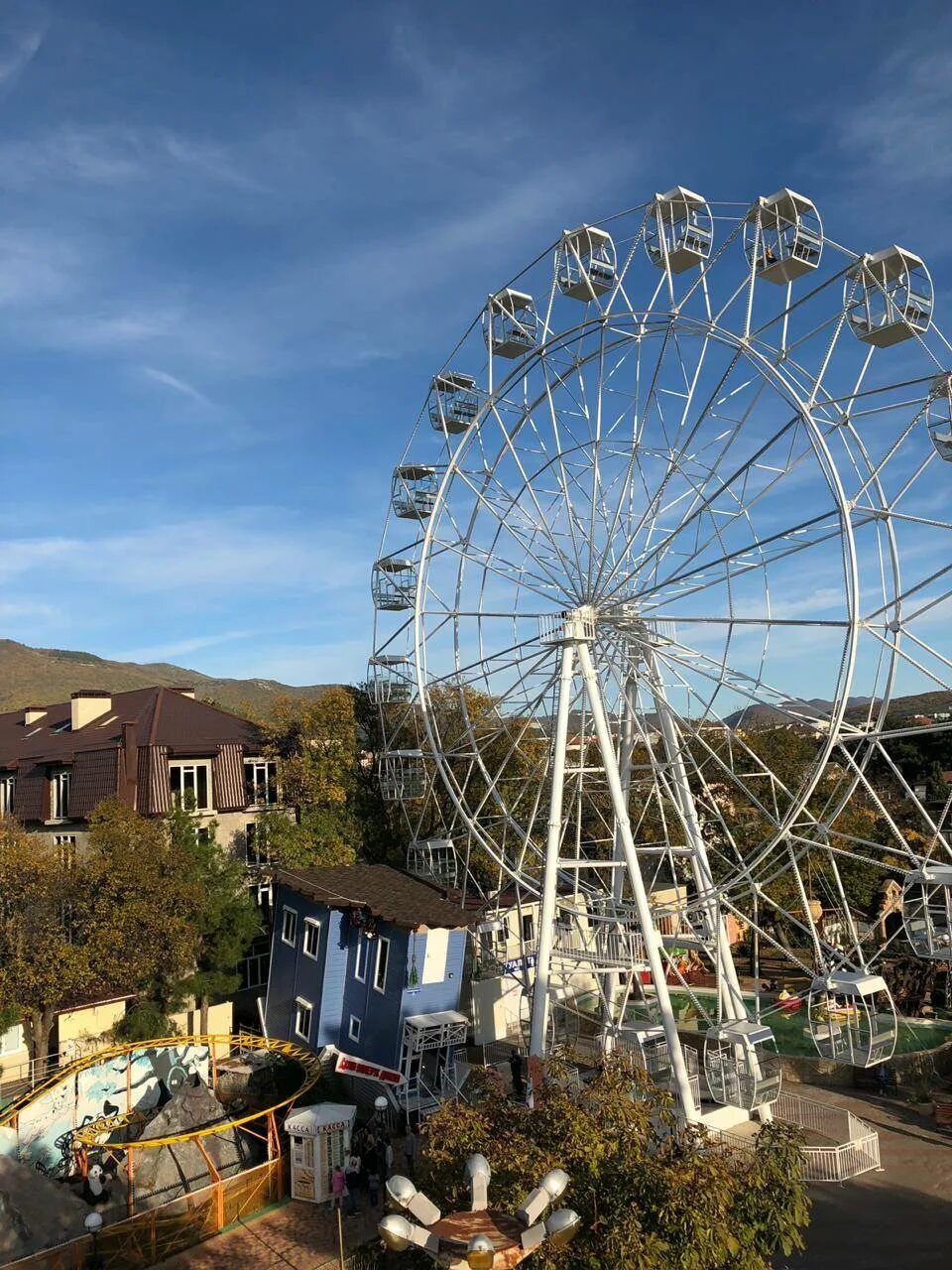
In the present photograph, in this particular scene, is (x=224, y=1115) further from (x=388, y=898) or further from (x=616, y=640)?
(x=616, y=640)

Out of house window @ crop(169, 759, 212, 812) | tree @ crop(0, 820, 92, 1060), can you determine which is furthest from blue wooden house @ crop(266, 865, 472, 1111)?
tree @ crop(0, 820, 92, 1060)

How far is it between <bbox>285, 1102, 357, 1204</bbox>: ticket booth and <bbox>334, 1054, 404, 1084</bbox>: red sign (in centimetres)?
301

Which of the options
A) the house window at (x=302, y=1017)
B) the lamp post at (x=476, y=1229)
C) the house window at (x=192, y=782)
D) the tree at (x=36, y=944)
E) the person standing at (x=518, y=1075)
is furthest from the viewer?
the house window at (x=192, y=782)

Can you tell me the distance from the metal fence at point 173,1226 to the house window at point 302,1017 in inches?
238

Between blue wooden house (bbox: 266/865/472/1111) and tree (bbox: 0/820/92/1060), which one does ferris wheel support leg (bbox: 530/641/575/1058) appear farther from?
tree (bbox: 0/820/92/1060)

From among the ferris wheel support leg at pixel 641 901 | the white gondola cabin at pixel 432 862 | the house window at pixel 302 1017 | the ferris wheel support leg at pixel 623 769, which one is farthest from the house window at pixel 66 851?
the ferris wheel support leg at pixel 641 901

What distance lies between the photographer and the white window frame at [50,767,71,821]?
33.5 meters

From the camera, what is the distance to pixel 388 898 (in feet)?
87.5

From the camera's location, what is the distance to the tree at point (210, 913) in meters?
28.5

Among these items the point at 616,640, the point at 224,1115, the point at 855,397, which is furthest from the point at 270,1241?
the point at 855,397

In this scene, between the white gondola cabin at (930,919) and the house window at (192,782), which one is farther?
the house window at (192,782)

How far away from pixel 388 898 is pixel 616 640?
971cm

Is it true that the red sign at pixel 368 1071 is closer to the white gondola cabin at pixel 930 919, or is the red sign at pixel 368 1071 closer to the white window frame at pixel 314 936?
the white window frame at pixel 314 936

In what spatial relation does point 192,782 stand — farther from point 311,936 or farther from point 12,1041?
point 12,1041
